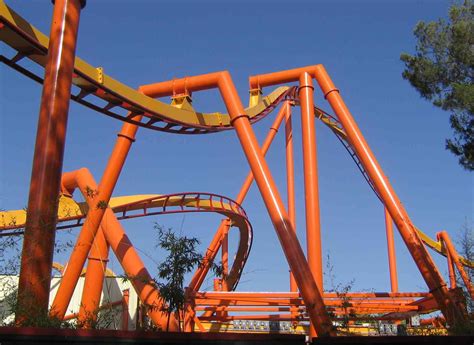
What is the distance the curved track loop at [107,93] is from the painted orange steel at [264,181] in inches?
31.8

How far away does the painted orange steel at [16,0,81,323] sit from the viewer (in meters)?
5.03

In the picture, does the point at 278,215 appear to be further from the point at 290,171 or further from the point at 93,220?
the point at 290,171

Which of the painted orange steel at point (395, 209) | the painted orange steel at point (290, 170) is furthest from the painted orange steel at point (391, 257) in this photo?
the painted orange steel at point (395, 209)

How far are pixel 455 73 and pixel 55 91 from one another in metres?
6.72

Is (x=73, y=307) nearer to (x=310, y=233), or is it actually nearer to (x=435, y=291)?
(x=310, y=233)

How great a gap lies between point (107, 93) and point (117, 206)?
7165 mm

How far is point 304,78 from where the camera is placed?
12.1 metres

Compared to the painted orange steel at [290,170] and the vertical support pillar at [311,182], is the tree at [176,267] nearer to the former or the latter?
the vertical support pillar at [311,182]

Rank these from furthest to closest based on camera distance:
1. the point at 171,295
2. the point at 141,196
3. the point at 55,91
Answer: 1. the point at 141,196
2. the point at 55,91
3. the point at 171,295

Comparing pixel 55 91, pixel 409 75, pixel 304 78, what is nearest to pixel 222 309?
pixel 304 78

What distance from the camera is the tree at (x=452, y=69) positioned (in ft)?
28.2

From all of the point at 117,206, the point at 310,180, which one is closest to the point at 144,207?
the point at 117,206

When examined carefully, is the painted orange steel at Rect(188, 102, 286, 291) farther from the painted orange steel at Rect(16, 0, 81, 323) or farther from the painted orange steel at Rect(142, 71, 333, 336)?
the painted orange steel at Rect(16, 0, 81, 323)

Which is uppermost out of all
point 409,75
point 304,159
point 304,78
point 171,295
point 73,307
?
point 304,78
